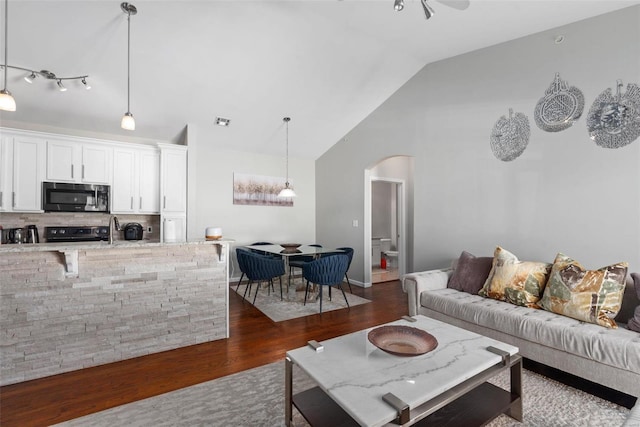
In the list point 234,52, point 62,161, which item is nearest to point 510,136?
point 234,52

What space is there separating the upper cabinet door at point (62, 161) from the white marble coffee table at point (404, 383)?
Result: 4.22 metres

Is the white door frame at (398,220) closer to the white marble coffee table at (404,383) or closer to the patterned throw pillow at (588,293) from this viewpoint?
the patterned throw pillow at (588,293)

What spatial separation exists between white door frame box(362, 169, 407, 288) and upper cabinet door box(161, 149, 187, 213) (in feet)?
10.1

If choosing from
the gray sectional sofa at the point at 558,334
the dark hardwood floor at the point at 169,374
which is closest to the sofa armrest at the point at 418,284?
the gray sectional sofa at the point at 558,334

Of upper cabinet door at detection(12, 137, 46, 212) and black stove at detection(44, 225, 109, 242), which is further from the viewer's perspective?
black stove at detection(44, 225, 109, 242)

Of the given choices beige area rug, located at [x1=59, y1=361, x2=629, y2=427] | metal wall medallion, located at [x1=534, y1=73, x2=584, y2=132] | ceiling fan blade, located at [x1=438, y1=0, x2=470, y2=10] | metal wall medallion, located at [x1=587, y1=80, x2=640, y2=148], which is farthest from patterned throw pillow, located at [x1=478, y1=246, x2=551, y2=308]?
ceiling fan blade, located at [x1=438, y1=0, x2=470, y2=10]

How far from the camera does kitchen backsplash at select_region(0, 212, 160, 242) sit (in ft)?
13.0

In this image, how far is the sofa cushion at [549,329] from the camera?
1979mm

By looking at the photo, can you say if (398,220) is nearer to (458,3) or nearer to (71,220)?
(458,3)

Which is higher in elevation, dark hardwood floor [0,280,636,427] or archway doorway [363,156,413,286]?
archway doorway [363,156,413,286]

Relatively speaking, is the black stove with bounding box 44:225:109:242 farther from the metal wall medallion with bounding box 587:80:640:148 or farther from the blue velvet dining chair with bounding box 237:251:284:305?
the metal wall medallion with bounding box 587:80:640:148

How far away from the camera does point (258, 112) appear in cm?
486

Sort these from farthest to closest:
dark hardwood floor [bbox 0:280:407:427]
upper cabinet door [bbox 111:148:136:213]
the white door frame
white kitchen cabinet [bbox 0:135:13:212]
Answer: the white door frame, upper cabinet door [bbox 111:148:136:213], white kitchen cabinet [bbox 0:135:13:212], dark hardwood floor [bbox 0:280:407:427]

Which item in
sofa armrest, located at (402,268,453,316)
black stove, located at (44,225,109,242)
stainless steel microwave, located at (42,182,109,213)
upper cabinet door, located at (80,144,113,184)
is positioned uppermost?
upper cabinet door, located at (80,144,113,184)
